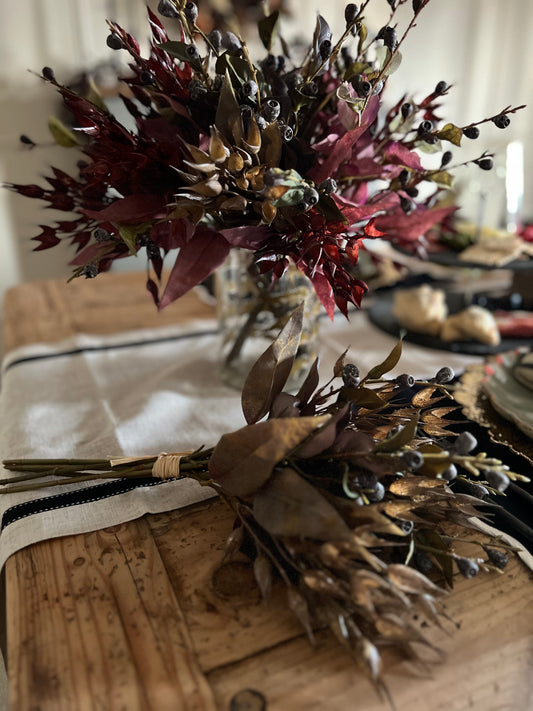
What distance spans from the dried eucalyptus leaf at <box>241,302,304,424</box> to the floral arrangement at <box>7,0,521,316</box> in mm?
65

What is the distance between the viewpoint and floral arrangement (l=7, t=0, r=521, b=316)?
0.48 meters

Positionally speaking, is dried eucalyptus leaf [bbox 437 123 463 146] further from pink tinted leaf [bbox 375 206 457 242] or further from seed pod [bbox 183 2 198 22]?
seed pod [bbox 183 2 198 22]

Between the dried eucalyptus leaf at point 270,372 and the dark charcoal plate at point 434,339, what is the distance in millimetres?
442

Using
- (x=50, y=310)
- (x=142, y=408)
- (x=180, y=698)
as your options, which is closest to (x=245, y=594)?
(x=180, y=698)

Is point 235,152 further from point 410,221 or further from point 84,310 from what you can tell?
point 84,310

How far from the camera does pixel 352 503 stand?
1.32ft

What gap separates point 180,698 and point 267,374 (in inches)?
9.4

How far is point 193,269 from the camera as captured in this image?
0.55 meters

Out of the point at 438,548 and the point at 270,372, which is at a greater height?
the point at 270,372

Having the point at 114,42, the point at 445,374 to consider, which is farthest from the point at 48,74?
the point at 445,374

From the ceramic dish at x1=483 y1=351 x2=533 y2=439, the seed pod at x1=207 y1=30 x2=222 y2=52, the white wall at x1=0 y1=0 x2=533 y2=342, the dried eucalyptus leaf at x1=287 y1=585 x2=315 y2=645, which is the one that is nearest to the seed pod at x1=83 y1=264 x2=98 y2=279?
the seed pod at x1=207 y1=30 x2=222 y2=52

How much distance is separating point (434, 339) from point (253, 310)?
314 mm

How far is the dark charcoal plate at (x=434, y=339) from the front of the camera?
852mm

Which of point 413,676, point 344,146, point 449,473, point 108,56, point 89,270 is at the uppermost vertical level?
point 108,56
